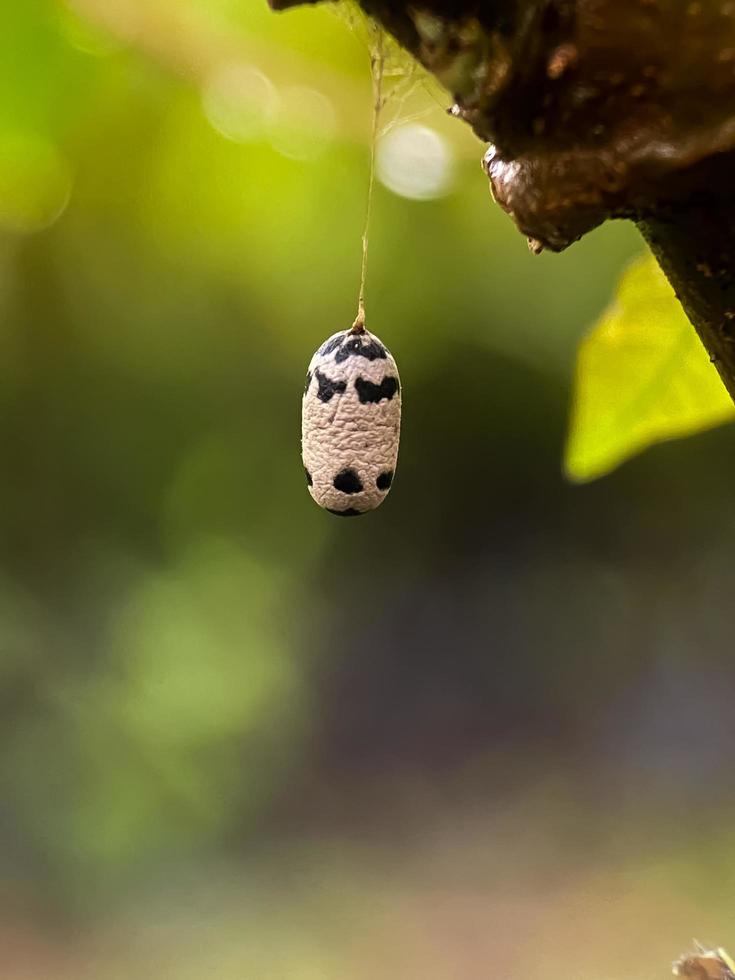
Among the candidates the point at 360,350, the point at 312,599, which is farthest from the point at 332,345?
the point at 312,599

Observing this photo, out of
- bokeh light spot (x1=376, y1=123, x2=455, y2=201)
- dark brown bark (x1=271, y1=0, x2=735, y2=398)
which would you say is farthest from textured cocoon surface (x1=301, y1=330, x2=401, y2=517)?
bokeh light spot (x1=376, y1=123, x2=455, y2=201)

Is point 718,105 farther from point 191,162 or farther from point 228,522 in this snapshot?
point 228,522

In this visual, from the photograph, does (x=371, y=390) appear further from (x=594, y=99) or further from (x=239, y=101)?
(x=239, y=101)

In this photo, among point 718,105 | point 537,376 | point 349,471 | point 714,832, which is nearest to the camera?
point 718,105

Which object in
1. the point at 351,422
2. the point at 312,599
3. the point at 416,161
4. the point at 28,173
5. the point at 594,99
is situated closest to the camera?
the point at 594,99

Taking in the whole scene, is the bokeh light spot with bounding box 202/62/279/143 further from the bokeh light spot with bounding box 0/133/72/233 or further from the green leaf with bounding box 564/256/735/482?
the green leaf with bounding box 564/256/735/482

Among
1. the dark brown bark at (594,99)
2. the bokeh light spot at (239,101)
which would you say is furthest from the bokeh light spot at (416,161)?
the dark brown bark at (594,99)

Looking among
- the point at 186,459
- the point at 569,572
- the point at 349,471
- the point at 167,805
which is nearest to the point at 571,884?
the point at 569,572
